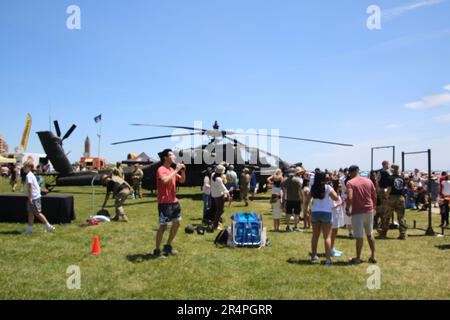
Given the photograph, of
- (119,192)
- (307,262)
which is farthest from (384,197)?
(119,192)

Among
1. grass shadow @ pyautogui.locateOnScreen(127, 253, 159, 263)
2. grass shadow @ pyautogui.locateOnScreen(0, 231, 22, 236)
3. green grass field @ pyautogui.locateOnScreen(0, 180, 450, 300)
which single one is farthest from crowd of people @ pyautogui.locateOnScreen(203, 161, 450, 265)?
grass shadow @ pyautogui.locateOnScreen(0, 231, 22, 236)

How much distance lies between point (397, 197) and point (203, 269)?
18.8 feet

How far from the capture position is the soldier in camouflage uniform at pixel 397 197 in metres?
8.84

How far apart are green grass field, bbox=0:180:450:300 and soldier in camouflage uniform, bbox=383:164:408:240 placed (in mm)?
428

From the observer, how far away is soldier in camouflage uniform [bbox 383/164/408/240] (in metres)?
8.84

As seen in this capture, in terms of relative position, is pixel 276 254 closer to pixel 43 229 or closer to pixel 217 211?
pixel 217 211

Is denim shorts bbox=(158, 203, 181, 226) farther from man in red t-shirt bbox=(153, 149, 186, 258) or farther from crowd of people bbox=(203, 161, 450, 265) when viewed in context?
crowd of people bbox=(203, 161, 450, 265)

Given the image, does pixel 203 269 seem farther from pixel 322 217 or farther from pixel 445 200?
pixel 445 200

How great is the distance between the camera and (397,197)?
9.00 meters

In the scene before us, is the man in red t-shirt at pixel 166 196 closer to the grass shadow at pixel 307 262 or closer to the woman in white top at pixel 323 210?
A: the grass shadow at pixel 307 262

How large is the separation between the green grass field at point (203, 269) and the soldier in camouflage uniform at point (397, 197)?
43 centimetres

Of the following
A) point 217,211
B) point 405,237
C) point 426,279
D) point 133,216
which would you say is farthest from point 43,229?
point 405,237

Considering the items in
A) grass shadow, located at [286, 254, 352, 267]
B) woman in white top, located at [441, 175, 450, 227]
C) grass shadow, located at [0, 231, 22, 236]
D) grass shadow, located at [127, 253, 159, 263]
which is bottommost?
grass shadow, located at [286, 254, 352, 267]

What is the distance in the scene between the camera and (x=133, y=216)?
11.5 metres
